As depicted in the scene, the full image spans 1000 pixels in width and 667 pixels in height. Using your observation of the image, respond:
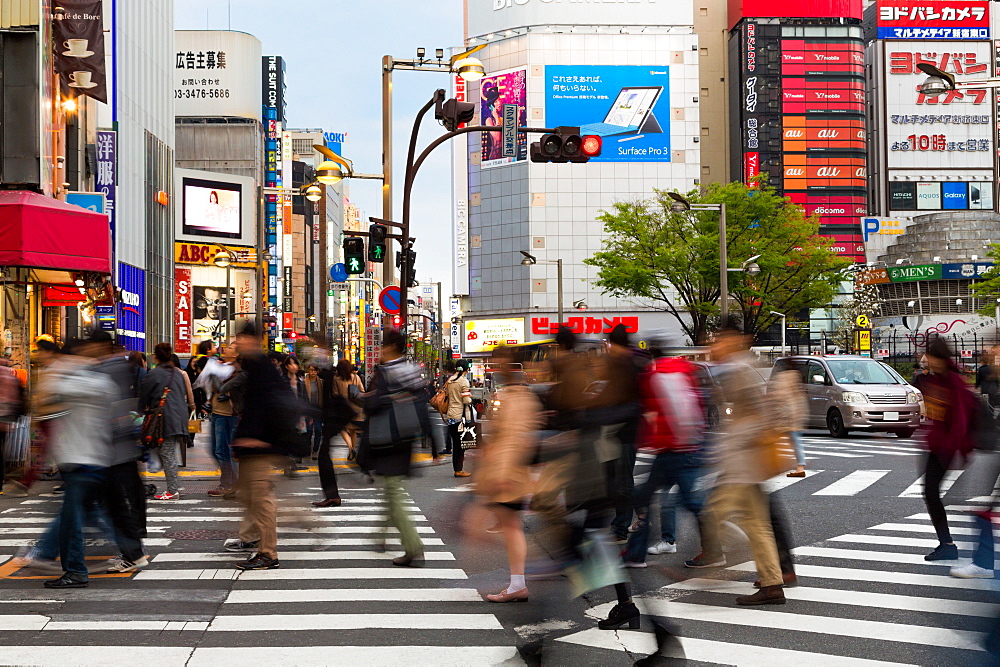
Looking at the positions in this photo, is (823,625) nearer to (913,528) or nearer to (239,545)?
(913,528)

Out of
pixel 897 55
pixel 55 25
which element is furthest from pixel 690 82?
pixel 55 25

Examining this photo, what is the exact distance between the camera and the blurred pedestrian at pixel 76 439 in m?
7.99

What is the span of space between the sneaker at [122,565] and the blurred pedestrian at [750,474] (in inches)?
185

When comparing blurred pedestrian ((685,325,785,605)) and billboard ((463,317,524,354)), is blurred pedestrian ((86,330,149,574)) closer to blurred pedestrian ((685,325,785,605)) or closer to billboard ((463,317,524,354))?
blurred pedestrian ((685,325,785,605))

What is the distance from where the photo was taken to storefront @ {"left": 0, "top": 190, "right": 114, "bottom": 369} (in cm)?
1933

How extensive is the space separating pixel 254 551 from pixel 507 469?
13.5 feet

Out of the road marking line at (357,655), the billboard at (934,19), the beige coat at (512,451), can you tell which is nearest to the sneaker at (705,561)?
the beige coat at (512,451)

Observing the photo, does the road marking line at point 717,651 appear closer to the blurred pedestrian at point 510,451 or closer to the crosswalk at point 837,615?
the crosswalk at point 837,615

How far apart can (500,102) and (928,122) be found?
212ft

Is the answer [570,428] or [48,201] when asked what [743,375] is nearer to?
[570,428]

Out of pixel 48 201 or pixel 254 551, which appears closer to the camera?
pixel 254 551

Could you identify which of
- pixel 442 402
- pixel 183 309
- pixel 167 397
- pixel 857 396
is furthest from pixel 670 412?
pixel 183 309

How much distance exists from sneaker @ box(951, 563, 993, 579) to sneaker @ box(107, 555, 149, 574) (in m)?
6.53

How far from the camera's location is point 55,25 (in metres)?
25.2
